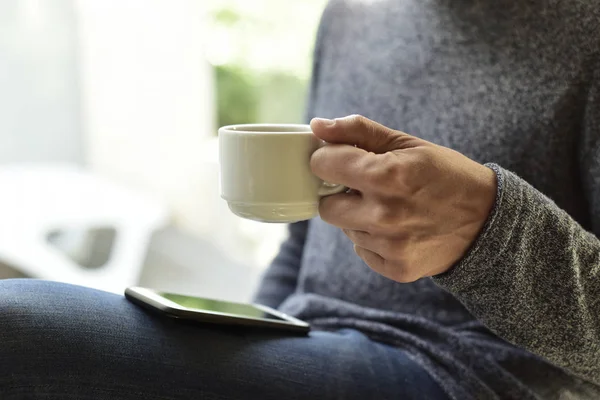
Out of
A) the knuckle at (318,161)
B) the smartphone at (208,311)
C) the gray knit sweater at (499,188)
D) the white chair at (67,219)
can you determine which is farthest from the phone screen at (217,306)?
the white chair at (67,219)

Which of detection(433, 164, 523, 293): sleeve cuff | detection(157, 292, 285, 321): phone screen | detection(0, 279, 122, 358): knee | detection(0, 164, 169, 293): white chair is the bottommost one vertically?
detection(0, 164, 169, 293): white chair

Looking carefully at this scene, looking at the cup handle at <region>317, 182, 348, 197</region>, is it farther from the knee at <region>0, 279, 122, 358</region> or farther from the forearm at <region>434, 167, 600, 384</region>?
the knee at <region>0, 279, 122, 358</region>

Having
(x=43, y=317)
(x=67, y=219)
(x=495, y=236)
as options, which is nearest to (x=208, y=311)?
(x=43, y=317)

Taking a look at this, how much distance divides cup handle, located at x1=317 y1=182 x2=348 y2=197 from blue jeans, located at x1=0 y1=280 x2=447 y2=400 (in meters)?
0.20

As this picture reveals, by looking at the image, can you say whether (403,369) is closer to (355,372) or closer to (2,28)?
(355,372)

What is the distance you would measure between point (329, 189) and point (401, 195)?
76mm

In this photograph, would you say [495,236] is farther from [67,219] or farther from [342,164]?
[67,219]

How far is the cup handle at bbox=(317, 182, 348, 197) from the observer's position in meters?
0.58

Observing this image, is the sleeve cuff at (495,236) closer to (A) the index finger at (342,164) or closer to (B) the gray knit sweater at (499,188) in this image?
(B) the gray knit sweater at (499,188)

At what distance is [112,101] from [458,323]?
1.54 metres

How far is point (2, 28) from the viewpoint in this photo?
6.21 ft

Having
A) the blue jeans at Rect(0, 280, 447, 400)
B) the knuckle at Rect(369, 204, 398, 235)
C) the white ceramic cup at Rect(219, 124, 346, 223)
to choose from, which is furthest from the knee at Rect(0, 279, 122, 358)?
the knuckle at Rect(369, 204, 398, 235)

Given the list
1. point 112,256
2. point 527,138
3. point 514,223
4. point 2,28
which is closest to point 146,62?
point 2,28

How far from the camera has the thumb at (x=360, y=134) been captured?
55cm
